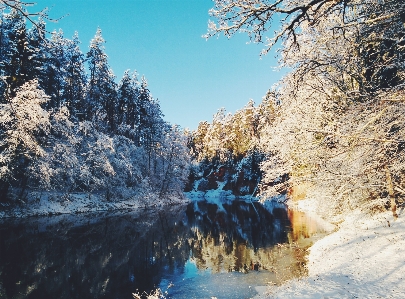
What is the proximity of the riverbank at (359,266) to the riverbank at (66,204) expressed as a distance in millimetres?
25231

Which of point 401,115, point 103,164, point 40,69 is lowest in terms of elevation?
point 401,115

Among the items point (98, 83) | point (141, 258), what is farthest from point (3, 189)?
point (98, 83)

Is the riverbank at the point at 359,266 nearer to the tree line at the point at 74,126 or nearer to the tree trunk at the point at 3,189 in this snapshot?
the tree line at the point at 74,126

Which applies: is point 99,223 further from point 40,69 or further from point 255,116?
point 255,116

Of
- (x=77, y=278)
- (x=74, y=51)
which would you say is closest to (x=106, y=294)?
(x=77, y=278)

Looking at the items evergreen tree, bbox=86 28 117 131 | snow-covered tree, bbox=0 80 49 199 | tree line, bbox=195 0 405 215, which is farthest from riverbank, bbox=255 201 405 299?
evergreen tree, bbox=86 28 117 131

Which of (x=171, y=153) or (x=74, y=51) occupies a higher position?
(x=74, y=51)

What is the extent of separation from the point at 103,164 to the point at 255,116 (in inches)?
2173

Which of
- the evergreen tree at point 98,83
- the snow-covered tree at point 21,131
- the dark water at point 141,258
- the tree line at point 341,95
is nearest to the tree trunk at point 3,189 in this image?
the snow-covered tree at point 21,131

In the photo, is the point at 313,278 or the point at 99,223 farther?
the point at 99,223

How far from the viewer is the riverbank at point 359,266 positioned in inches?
316

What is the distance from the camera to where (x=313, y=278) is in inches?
384

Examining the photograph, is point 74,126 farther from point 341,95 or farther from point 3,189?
point 341,95

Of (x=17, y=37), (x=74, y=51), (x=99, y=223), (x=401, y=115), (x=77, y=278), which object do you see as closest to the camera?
(x=401, y=115)
